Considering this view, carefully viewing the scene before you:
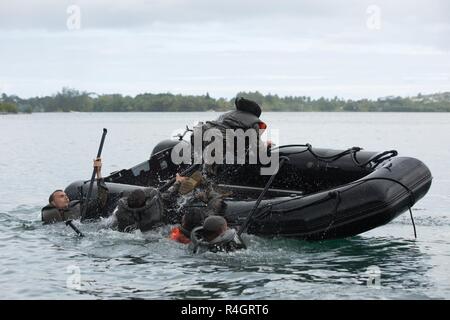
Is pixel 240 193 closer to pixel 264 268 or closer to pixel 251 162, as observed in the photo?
pixel 251 162

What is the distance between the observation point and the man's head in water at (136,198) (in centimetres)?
1070

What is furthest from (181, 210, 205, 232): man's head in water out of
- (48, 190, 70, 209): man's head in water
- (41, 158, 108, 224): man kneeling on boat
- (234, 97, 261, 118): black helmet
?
(48, 190, 70, 209): man's head in water

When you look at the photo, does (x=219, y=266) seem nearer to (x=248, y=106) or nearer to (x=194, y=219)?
(x=194, y=219)

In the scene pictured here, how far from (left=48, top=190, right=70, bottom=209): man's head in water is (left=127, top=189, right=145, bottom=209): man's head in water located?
1642 mm

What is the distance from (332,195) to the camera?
10117 millimetres

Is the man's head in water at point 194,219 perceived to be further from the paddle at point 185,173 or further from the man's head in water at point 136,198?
the paddle at point 185,173

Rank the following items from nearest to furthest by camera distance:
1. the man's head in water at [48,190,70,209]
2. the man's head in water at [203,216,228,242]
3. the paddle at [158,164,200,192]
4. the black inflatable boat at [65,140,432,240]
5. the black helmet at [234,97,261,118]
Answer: the man's head in water at [203,216,228,242] → the black inflatable boat at [65,140,432,240] → the black helmet at [234,97,261,118] → the paddle at [158,164,200,192] → the man's head in water at [48,190,70,209]

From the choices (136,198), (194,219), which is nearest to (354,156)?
(194,219)

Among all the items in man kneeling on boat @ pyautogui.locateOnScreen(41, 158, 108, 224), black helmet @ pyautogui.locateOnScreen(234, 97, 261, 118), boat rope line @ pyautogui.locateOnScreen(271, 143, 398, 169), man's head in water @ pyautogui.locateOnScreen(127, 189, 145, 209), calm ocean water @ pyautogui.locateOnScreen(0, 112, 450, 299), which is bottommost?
calm ocean water @ pyautogui.locateOnScreen(0, 112, 450, 299)

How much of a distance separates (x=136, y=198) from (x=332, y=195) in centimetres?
265

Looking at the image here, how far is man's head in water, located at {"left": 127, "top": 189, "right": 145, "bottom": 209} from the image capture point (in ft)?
35.1

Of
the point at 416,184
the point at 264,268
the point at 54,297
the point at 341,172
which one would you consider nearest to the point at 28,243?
the point at 54,297

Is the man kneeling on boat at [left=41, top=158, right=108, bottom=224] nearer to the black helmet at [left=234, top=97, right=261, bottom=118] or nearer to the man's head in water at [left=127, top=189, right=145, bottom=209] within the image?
the man's head in water at [left=127, top=189, right=145, bottom=209]

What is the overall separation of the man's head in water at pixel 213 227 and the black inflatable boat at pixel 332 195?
1015 mm
